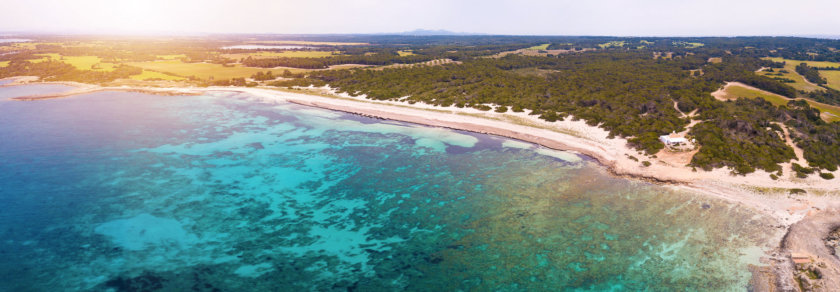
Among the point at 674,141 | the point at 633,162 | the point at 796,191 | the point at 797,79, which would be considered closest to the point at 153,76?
the point at 633,162

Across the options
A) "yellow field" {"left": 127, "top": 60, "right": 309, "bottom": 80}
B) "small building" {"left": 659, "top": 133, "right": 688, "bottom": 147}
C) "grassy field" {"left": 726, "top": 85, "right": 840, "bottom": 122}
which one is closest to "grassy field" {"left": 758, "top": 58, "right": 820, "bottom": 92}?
"grassy field" {"left": 726, "top": 85, "right": 840, "bottom": 122}

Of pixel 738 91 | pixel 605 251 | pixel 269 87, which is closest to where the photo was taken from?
pixel 605 251

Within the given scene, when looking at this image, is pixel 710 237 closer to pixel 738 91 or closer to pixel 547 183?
pixel 547 183

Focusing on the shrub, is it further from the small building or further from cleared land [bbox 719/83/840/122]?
cleared land [bbox 719/83/840/122]

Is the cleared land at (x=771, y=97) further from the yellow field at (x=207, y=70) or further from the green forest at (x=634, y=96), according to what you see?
the yellow field at (x=207, y=70)

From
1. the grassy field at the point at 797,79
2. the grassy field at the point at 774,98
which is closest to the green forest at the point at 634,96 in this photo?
the grassy field at the point at 797,79

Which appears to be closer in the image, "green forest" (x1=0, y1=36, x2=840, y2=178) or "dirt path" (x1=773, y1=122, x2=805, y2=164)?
"dirt path" (x1=773, y1=122, x2=805, y2=164)

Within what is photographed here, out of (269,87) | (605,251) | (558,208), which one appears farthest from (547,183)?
(269,87)
